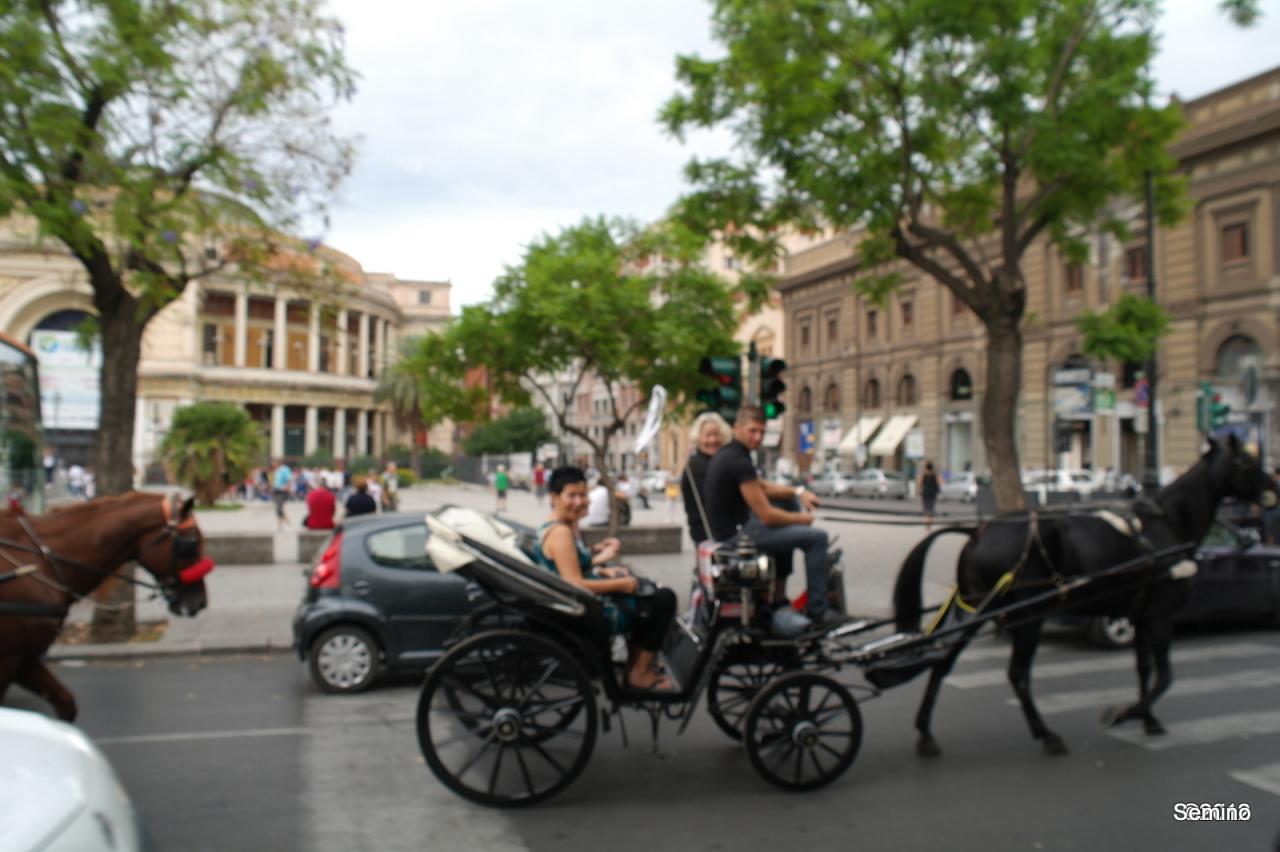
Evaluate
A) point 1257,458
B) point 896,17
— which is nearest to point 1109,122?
point 896,17

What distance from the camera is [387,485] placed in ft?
110

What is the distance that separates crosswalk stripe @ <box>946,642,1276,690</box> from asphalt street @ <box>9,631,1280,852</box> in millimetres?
184

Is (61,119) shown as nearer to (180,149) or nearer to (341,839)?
(180,149)

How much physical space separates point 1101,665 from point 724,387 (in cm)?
494

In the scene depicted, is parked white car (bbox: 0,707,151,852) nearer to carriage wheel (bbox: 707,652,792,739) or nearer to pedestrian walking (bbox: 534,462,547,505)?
carriage wheel (bbox: 707,652,792,739)

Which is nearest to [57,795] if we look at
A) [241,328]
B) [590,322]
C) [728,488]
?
[728,488]

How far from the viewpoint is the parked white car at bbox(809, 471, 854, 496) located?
49.9m

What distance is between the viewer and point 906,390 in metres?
54.3

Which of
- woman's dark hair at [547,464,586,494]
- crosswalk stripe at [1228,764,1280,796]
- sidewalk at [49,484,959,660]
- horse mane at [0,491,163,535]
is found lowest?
sidewalk at [49,484,959,660]

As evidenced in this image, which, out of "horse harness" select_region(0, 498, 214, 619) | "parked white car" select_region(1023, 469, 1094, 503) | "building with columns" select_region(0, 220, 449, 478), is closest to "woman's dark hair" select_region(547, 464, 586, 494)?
"horse harness" select_region(0, 498, 214, 619)

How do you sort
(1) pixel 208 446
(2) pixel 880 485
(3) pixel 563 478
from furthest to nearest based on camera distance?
(2) pixel 880 485
(1) pixel 208 446
(3) pixel 563 478

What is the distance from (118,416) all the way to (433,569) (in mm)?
4687

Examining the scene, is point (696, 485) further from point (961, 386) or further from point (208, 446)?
point (961, 386)

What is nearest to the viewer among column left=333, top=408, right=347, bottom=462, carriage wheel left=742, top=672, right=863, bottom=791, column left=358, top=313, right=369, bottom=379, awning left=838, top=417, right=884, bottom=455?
carriage wheel left=742, top=672, right=863, bottom=791
